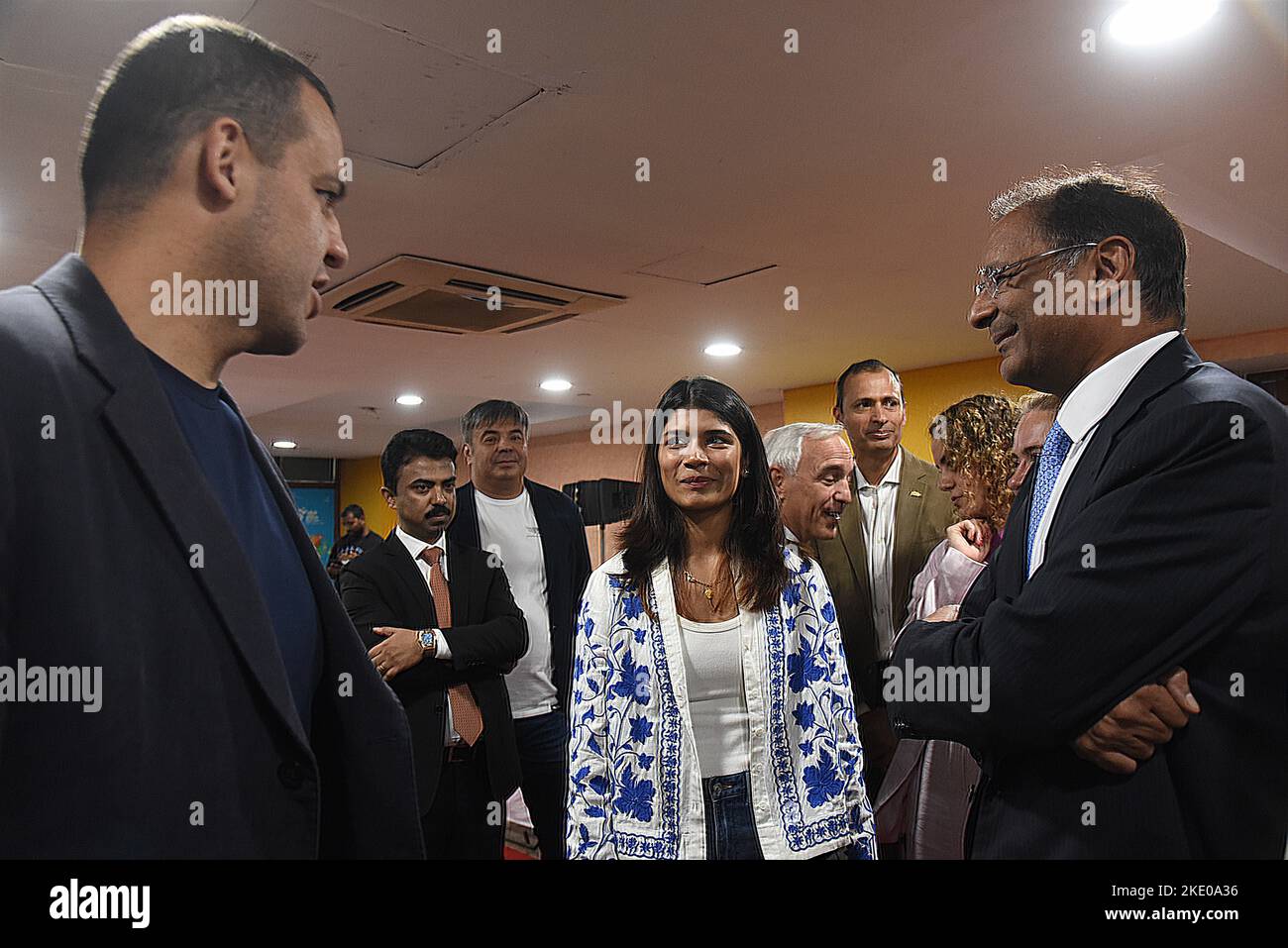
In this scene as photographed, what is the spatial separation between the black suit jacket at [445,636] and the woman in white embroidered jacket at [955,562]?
3.28 ft

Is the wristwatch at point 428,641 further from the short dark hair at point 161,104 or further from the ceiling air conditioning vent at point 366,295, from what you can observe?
the ceiling air conditioning vent at point 366,295

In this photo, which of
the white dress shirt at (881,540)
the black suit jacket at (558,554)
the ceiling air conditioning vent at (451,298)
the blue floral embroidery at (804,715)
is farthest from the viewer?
the ceiling air conditioning vent at (451,298)

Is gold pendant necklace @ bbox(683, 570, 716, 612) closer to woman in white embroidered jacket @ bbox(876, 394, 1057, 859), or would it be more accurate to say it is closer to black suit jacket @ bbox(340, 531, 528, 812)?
woman in white embroidered jacket @ bbox(876, 394, 1057, 859)

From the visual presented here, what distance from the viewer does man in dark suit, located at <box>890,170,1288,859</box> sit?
39.9 inches

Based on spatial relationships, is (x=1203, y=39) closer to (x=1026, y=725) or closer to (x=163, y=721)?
(x=1026, y=725)

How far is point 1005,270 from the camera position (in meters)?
1.33

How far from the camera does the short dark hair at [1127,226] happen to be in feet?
4.07

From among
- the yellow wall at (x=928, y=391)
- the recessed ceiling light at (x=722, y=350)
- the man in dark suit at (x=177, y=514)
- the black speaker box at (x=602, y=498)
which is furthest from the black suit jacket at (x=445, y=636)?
the yellow wall at (x=928, y=391)

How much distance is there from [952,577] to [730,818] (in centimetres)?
89

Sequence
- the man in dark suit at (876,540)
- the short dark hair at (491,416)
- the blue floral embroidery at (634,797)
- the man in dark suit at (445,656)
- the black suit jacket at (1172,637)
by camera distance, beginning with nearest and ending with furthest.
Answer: the black suit jacket at (1172,637)
the blue floral embroidery at (634,797)
the man in dark suit at (445,656)
the man in dark suit at (876,540)
the short dark hair at (491,416)

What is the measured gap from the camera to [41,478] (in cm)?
62

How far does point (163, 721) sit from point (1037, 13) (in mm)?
2223
